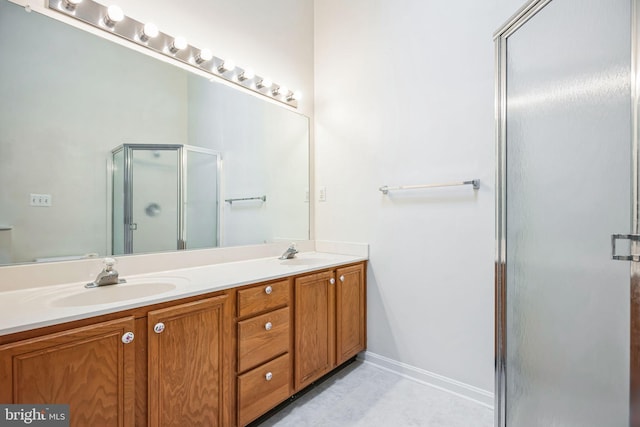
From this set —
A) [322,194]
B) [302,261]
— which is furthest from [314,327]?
[322,194]

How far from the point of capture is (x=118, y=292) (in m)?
1.26

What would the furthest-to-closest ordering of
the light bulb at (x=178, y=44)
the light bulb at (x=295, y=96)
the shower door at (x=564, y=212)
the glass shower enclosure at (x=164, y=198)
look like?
the light bulb at (x=295, y=96), the light bulb at (x=178, y=44), the glass shower enclosure at (x=164, y=198), the shower door at (x=564, y=212)

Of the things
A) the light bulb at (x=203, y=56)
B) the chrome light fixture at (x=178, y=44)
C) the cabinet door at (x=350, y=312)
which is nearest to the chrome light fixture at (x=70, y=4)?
the chrome light fixture at (x=178, y=44)

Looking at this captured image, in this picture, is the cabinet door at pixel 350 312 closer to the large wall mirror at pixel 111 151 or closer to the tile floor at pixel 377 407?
the tile floor at pixel 377 407

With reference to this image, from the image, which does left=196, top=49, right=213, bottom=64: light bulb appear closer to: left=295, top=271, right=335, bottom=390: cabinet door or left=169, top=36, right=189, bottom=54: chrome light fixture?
left=169, top=36, right=189, bottom=54: chrome light fixture

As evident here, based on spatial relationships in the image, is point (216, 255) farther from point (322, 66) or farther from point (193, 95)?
point (322, 66)

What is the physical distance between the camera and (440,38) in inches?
71.9

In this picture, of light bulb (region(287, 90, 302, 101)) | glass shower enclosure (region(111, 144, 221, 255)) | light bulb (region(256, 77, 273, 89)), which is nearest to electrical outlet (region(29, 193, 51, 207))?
glass shower enclosure (region(111, 144, 221, 255))

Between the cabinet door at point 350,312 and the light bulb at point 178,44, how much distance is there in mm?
1530

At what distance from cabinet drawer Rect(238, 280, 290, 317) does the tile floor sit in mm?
591

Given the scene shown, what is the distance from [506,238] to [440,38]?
1263mm

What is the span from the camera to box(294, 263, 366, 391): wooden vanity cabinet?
5.46 feet

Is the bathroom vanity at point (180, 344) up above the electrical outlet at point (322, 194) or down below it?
below
